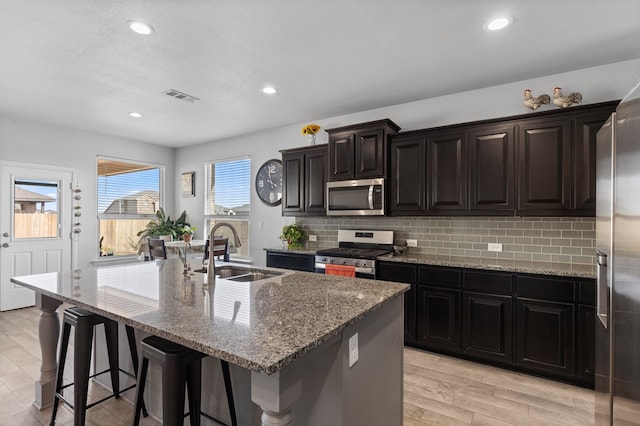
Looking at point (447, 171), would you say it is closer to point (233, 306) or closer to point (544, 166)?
point (544, 166)

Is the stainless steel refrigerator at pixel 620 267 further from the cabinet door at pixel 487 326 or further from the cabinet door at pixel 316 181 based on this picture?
the cabinet door at pixel 316 181

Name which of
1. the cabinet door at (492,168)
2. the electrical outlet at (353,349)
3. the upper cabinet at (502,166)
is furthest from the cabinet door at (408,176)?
the electrical outlet at (353,349)

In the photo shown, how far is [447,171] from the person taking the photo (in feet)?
10.8

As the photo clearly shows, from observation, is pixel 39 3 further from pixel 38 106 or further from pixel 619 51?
pixel 619 51

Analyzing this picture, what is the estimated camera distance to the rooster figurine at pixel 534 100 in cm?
299

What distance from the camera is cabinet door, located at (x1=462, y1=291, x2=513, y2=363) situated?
281 cm

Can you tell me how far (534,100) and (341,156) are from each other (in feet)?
6.40

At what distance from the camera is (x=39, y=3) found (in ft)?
6.86

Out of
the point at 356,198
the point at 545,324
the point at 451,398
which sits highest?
the point at 356,198

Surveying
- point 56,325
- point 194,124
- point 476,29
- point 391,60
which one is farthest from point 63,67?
point 476,29

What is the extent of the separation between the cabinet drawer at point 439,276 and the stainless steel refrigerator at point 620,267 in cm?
126

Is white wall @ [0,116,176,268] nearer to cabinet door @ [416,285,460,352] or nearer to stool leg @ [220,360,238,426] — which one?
stool leg @ [220,360,238,426]

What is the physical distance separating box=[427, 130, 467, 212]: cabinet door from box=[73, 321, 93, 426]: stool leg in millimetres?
2999

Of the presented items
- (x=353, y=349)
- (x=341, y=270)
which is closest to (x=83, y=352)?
(x=353, y=349)
